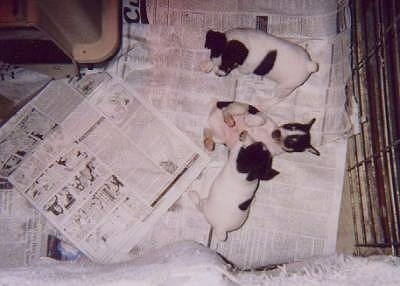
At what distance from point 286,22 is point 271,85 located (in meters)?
0.20

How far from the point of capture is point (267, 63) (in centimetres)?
117

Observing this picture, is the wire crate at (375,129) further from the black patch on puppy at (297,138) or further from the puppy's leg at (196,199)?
the puppy's leg at (196,199)

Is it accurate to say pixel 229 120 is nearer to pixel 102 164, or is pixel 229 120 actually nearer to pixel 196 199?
pixel 196 199

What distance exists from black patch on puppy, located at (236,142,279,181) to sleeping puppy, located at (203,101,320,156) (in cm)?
8

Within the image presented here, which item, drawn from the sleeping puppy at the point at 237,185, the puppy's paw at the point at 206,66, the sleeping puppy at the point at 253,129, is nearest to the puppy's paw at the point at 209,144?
the sleeping puppy at the point at 253,129

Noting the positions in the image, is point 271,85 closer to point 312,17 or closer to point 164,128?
point 312,17

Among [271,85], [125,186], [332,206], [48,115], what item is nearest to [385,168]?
[332,206]

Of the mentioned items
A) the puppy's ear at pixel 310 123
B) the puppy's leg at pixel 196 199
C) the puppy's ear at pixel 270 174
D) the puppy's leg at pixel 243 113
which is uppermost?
the puppy's leg at pixel 243 113

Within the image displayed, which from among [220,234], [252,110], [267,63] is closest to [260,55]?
[267,63]

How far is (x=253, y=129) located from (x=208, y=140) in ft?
0.49

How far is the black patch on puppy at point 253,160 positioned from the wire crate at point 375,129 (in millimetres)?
288

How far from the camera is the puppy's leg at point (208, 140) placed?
4.20 ft

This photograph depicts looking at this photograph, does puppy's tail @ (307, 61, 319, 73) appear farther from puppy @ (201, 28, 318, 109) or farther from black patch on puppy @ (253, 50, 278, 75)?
black patch on puppy @ (253, 50, 278, 75)

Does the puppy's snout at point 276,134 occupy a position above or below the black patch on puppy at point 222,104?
below
